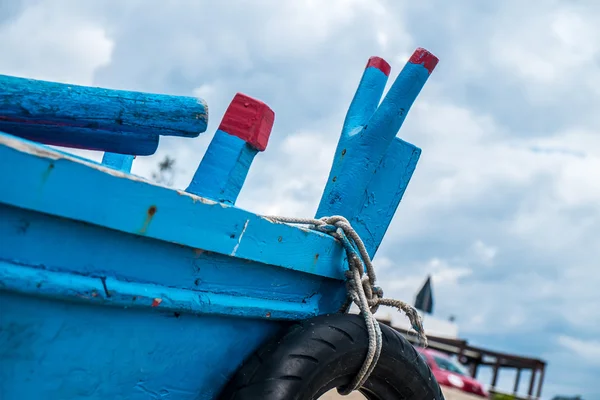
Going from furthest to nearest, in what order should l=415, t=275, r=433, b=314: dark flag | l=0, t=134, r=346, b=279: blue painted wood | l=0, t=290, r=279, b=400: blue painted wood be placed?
l=415, t=275, r=433, b=314: dark flag, l=0, t=290, r=279, b=400: blue painted wood, l=0, t=134, r=346, b=279: blue painted wood

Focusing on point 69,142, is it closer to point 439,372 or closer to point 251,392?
point 251,392

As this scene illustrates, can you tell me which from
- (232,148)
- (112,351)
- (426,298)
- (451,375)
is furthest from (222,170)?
(426,298)

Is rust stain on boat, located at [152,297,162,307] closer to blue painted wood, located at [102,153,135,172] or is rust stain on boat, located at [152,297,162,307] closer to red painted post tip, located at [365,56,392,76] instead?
blue painted wood, located at [102,153,135,172]

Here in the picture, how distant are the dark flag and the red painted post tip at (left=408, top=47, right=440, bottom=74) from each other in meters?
14.6

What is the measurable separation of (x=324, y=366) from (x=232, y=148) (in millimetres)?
701

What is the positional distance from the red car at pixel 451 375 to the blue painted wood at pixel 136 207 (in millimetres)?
10171

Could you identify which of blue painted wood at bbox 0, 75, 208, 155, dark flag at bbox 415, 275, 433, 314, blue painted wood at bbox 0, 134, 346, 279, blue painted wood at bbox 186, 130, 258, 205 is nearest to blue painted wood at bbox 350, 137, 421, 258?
blue painted wood at bbox 0, 134, 346, 279

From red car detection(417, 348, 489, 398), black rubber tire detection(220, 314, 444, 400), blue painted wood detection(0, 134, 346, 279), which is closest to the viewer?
blue painted wood detection(0, 134, 346, 279)

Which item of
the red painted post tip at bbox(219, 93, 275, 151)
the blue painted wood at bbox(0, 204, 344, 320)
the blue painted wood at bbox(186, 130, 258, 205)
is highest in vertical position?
the red painted post tip at bbox(219, 93, 275, 151)

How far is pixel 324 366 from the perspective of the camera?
180 centimetres

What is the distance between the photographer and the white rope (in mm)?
1917

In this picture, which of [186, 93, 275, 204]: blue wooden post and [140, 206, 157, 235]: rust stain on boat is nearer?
[140, 206, 157, 235]: rust stain on boat

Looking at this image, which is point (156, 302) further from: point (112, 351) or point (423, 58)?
point (423, 58)

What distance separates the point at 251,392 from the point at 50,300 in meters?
0.65
